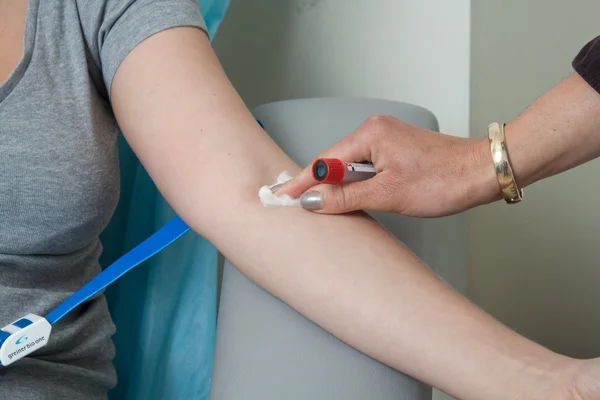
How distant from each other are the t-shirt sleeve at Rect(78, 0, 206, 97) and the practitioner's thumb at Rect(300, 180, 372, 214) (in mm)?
251

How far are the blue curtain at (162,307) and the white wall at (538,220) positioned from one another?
51 centimetres

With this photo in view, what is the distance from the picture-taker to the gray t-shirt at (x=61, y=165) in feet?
2.12

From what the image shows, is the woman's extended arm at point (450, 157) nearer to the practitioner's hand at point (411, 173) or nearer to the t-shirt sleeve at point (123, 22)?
the practitioner's hand at point (411, 173)

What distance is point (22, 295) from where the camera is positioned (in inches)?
25.9

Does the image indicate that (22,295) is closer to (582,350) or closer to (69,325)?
(69,325)

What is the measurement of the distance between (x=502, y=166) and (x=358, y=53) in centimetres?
54

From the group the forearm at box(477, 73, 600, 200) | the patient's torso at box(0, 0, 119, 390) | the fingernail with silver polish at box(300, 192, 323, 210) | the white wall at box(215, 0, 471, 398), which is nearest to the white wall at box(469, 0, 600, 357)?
the white wall at box(215, 0, 471, 398)

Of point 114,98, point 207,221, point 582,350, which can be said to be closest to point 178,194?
point 207,221

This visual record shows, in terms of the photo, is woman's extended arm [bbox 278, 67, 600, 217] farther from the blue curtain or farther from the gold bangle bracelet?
the blue curtain

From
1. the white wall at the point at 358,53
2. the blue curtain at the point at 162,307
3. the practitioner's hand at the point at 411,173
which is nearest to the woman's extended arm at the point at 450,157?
the practitioner's hand at the point at 411,173

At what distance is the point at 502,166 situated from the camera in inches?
24.0

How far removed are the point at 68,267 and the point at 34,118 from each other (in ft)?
0.60

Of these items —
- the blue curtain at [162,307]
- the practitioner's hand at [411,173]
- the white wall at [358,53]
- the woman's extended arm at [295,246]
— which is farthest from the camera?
the white wall at [358,53]

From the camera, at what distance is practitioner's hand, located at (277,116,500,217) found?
0.60 meters
